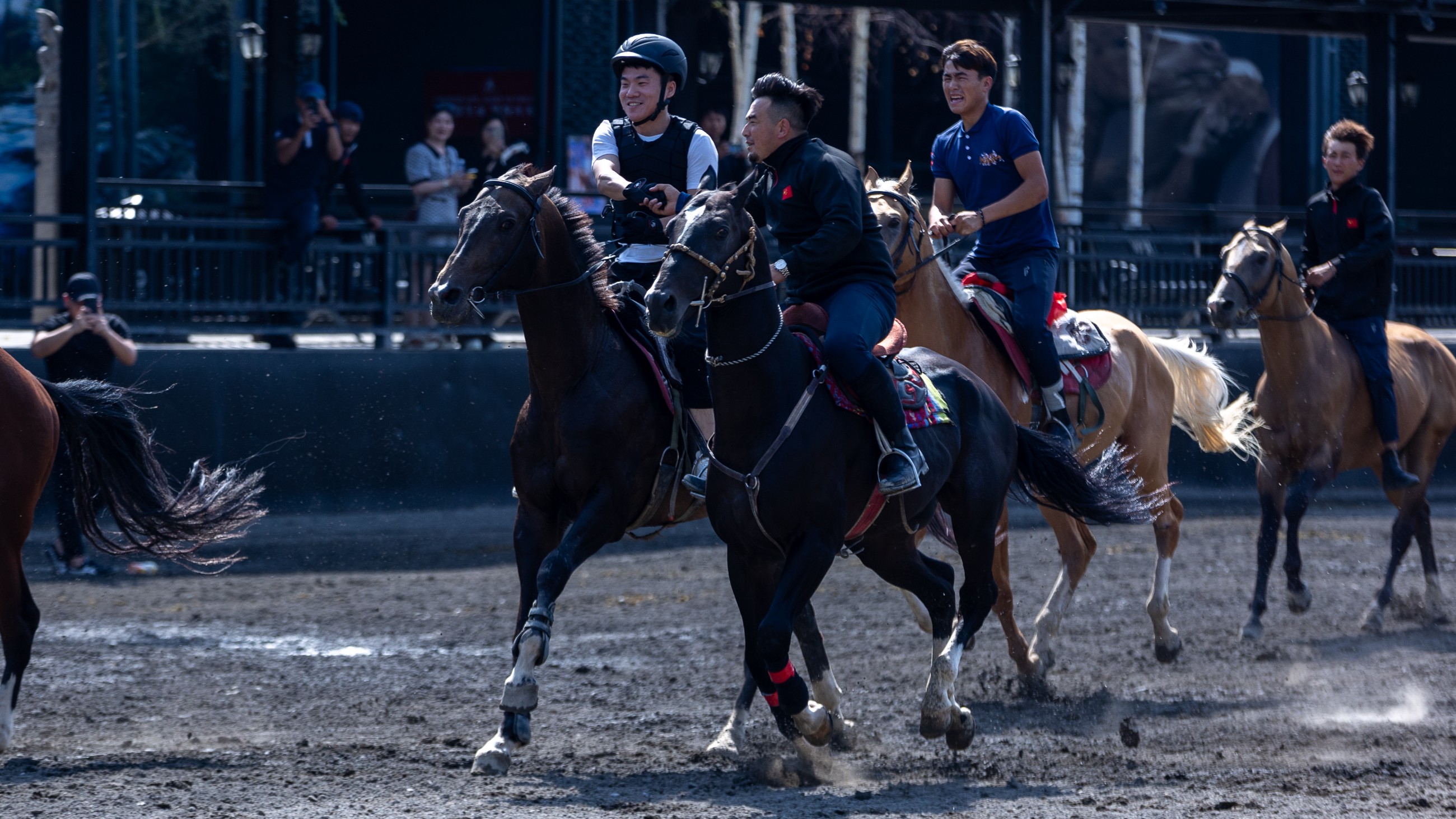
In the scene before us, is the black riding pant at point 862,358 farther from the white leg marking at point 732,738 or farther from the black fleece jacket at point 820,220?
the white leg marking at point 732,738

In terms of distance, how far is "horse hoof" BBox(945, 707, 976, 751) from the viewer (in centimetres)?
613

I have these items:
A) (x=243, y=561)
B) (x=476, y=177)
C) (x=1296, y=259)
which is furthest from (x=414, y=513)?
(x=1296, y=259)

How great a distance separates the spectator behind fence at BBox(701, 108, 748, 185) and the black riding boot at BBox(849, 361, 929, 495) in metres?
8.20

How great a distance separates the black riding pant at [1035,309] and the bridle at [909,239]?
528 mm

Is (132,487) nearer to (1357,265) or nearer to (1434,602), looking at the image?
(1357,265)

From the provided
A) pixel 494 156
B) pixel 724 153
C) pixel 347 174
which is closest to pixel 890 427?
pixel 347 174

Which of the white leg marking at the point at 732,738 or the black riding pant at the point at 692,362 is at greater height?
the black riding pant at the point at 692,362

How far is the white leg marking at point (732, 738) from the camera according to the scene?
6230 millimetres

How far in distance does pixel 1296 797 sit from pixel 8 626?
504 cm

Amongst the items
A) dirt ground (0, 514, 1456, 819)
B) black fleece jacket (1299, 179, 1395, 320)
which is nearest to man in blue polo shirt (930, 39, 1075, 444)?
dirt ground (0, 514, 1456, 819)

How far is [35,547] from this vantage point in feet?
37.6

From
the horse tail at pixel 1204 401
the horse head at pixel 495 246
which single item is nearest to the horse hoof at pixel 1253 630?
the horse tail at pixel 1204 401

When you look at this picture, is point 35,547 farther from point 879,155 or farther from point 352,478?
point 879,155

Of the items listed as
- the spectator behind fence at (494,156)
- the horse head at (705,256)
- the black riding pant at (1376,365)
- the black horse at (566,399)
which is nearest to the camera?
the horse head at (705,256)
